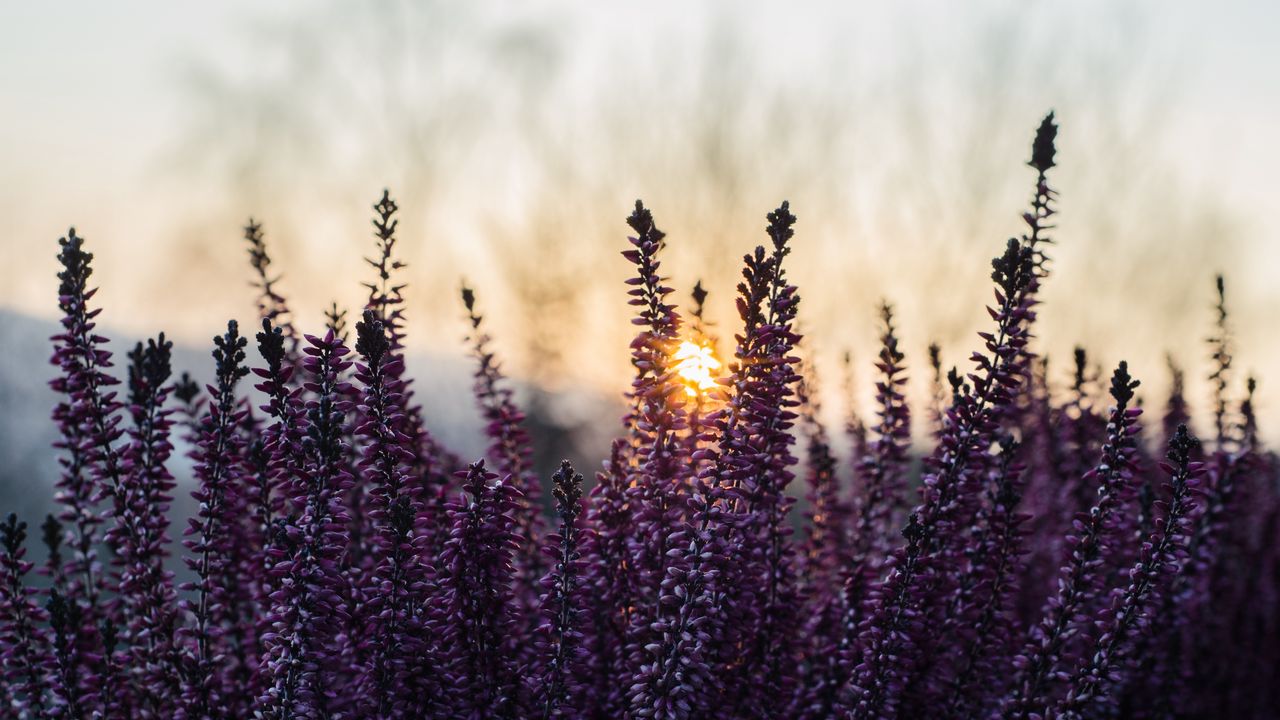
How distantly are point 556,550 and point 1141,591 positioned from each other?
1759 millimetres

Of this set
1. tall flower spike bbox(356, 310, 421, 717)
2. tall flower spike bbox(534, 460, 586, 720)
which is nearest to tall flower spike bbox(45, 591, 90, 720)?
tall flower spike bbox(356, 310, 421, 717)

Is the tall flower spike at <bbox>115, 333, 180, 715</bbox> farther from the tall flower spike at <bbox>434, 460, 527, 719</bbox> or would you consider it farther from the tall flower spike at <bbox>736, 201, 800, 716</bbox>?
the tall flower spike at <bbox>736, 201, 800, 716</bbox>

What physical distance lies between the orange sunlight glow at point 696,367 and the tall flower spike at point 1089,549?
3.92ft

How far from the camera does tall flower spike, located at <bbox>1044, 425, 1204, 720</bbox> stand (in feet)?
8.28

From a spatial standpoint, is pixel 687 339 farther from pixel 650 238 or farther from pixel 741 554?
pixel 741 554

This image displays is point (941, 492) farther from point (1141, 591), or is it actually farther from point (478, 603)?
point (478, 603)

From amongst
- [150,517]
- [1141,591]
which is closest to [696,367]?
[1141,591]

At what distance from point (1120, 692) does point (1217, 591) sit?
4.42ft

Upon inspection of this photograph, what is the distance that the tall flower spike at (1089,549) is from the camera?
2684mm

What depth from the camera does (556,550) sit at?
2539mm

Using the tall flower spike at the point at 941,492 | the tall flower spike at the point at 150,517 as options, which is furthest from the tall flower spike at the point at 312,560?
the tall flower spike at the point at 941,492

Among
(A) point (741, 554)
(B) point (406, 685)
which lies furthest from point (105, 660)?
(A) point (741, 554)

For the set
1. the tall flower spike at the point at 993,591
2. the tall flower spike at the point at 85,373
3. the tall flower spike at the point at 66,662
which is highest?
the tall flower spike at the point at 85,373

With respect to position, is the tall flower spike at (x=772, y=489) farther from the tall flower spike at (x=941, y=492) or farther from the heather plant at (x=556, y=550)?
the tall flower spike at (x=941, y=492)
